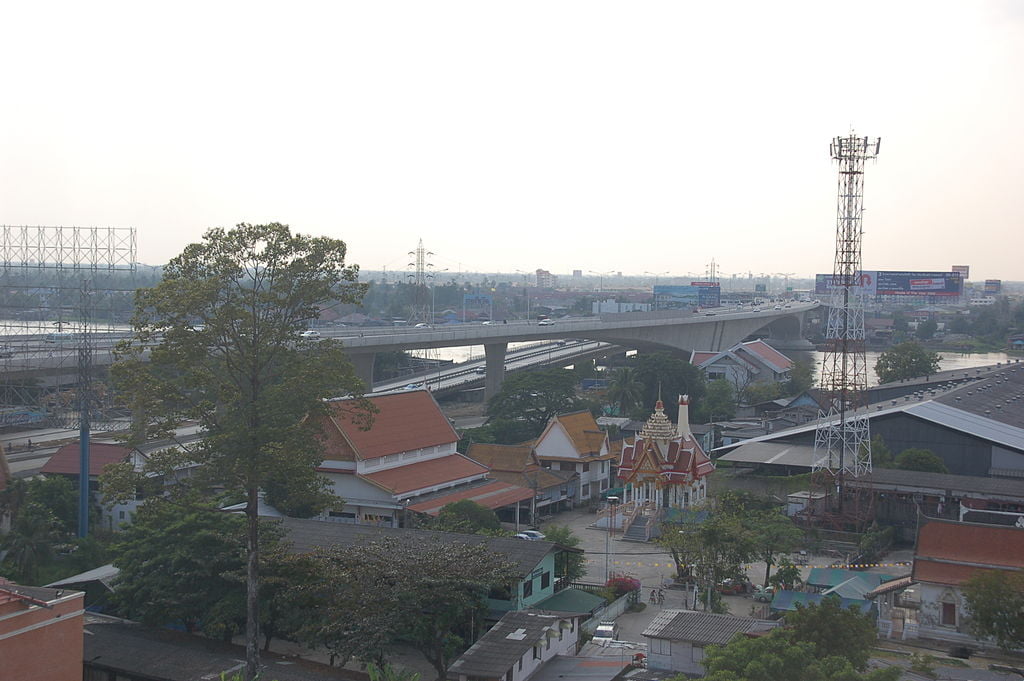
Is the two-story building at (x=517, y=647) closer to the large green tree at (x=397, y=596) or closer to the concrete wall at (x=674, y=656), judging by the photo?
the large green tree at (x=397, y=596)

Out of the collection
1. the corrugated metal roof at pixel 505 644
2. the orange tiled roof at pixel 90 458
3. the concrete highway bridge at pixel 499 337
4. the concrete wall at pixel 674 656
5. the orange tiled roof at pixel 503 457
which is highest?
the concrete highway bridge at pixel 499 337

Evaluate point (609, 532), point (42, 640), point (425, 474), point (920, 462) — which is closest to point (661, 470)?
point (609, 532)

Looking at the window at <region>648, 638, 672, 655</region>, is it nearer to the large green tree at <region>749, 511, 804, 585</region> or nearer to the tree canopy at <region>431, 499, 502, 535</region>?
the large green tree at <region>749, 511, 804, 585</region>

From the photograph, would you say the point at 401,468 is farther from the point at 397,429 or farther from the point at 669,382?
the point at 669,382

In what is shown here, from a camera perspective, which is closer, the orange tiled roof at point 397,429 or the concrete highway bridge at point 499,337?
the orange tiled roof at point 397,429

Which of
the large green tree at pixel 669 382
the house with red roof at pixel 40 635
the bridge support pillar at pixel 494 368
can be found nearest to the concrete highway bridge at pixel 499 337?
the bridge support pillar at pixel 494 368

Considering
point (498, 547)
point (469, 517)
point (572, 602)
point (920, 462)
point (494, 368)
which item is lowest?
point (572, 602)
